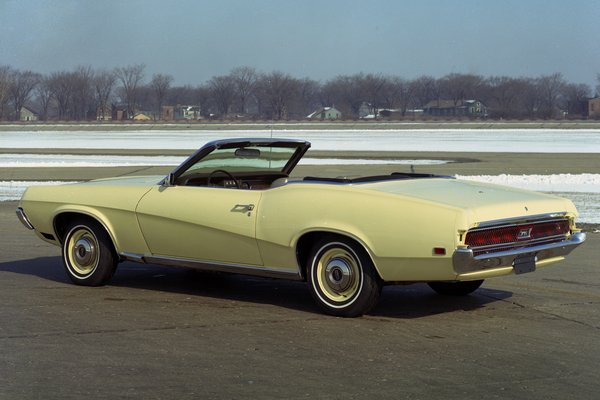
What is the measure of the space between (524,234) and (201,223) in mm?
2590

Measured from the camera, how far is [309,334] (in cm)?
678

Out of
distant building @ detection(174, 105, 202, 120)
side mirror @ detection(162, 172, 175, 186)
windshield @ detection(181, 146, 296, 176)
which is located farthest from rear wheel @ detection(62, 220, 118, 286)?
distant building @ detection(174, 105, 202, 120)

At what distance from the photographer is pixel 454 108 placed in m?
154

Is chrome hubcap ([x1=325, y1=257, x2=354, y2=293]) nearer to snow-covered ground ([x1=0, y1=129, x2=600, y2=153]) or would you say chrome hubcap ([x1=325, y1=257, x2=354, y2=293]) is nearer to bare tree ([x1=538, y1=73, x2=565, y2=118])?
snow-covered ground ([x1=0, y1=129, x2=600, y2=153])

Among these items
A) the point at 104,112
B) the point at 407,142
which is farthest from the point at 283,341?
the point at 104,112

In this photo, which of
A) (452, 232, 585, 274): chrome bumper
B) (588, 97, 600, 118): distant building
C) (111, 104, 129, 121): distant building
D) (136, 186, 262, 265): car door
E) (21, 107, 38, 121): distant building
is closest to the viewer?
(452, 232, 585, 274): chrome bumper

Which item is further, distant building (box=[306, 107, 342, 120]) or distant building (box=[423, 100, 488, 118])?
distant building (box=[306, 107, 342, 120])

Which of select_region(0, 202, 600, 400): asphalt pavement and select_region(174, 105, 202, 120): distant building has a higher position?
select_region(174, 105, 202, 120): distant building

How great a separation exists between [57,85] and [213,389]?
166979mm

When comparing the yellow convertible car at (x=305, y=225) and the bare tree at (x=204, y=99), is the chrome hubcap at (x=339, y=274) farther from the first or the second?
the bare tree at (x=204, y=99)

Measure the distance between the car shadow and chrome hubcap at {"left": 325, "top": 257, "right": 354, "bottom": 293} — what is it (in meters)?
0.36

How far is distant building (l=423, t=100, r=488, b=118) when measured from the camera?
149 metres

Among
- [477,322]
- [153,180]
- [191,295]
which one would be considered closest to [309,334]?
[477,322]

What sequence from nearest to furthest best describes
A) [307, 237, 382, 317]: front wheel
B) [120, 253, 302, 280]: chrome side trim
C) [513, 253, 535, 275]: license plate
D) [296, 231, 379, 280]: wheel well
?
[513, 253, 535, 275]: license plate < [307, 237, 382, 317]: front wheel < [296, 231, 379, 280]: wheel well < [120, 253, 302, 280]: chrome side trim
